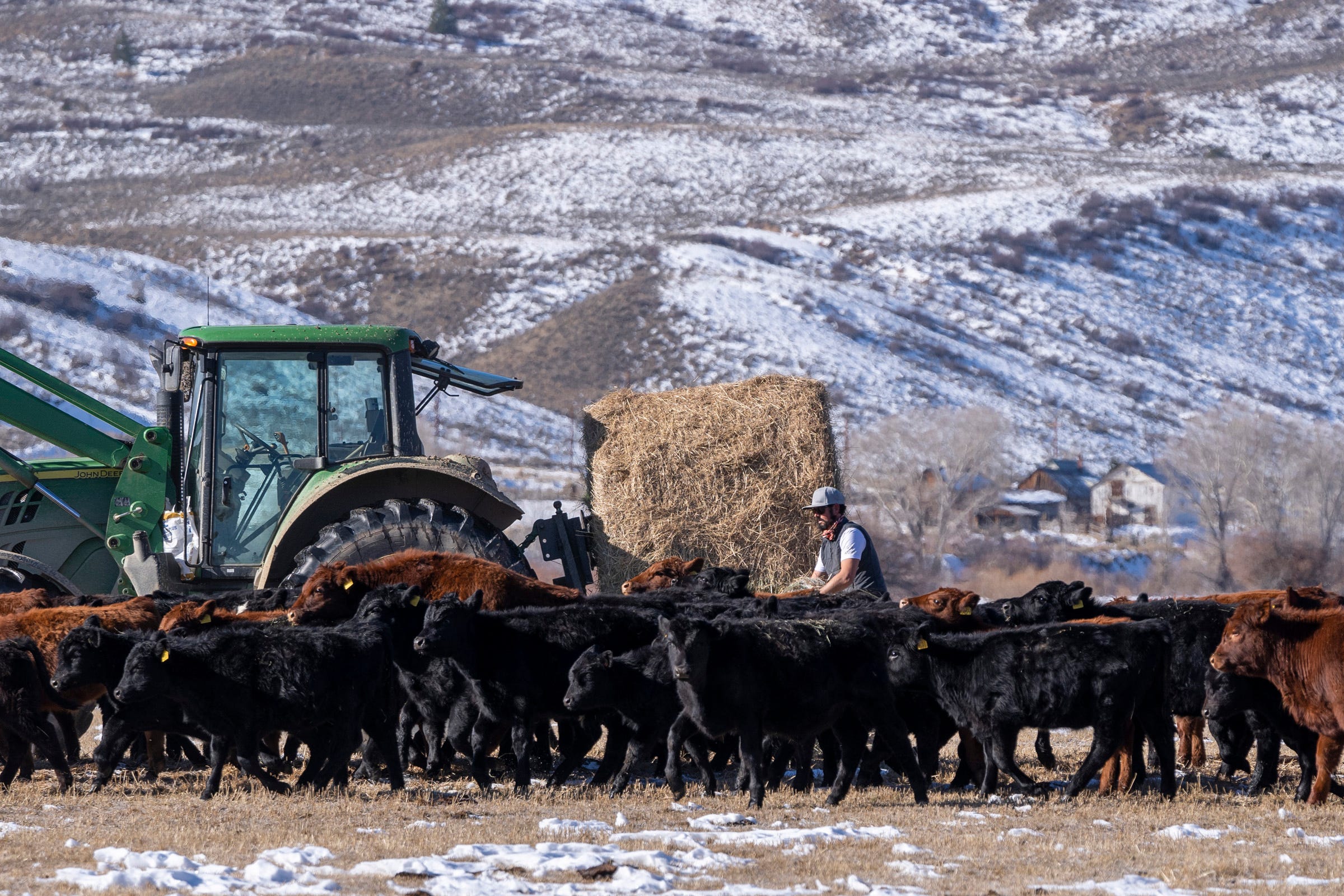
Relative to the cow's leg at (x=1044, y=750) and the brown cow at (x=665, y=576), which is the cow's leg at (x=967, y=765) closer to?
the cow's leg at (x=1044, y=750)

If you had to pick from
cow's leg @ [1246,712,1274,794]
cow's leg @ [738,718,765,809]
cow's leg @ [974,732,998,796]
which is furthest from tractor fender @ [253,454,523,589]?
cow's leg @ [1246,712,1274,794]

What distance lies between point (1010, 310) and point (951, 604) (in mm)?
54927

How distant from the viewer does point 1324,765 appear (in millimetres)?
9469

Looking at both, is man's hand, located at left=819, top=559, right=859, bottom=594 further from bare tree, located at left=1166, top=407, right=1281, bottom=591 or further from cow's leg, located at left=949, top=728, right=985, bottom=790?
bare tree, located at left=1166, top=407, right=1281, bottom=591

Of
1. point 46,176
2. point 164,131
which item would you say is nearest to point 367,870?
point 46,176

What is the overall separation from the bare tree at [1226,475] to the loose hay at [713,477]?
92.3 ft

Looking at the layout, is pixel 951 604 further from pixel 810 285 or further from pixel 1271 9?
pixel 1271 9

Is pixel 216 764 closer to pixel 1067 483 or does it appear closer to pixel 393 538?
pixel 393 538

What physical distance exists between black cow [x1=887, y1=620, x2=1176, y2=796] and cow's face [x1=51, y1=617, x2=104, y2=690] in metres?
→ 4.96

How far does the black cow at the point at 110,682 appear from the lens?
9648 mm

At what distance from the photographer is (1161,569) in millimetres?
39938

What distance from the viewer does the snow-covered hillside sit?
5700 centimetres

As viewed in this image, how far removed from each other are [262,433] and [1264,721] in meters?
7.82

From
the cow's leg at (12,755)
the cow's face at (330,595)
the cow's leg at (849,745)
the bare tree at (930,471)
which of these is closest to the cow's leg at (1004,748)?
the cow's leg at (849,745)
